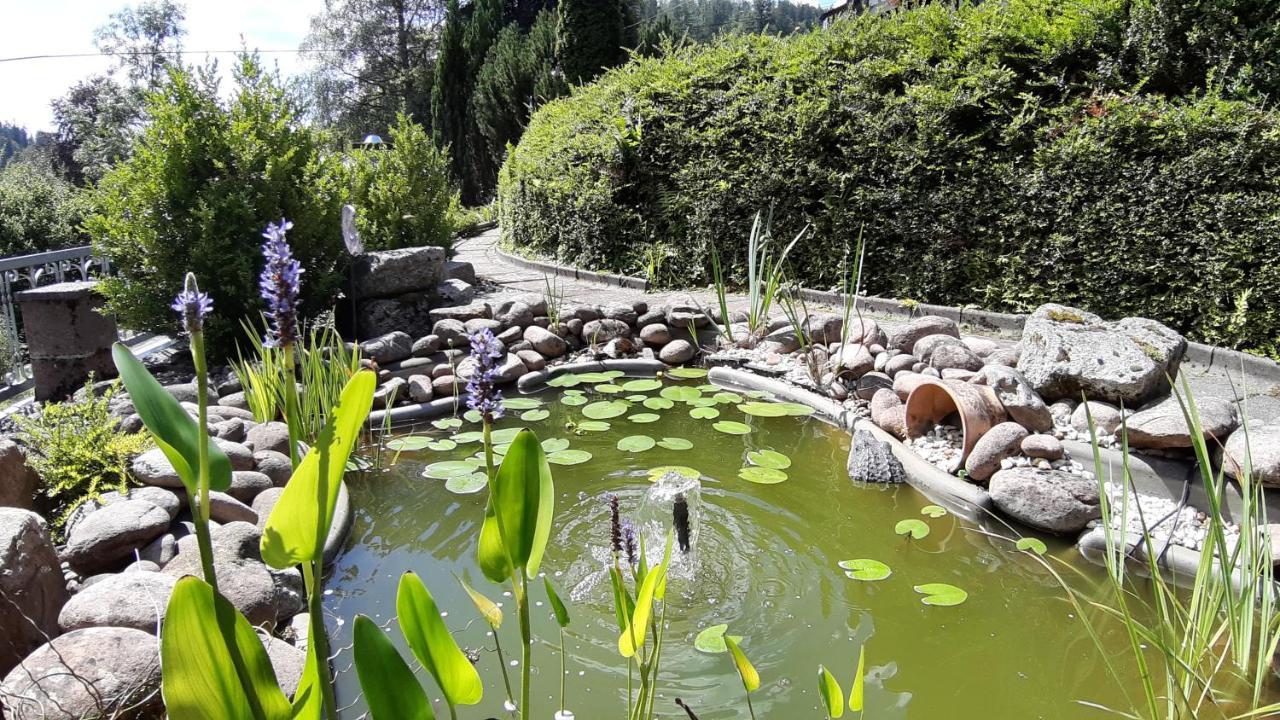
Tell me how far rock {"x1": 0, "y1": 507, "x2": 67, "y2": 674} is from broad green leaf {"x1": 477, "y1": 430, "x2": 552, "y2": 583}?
1.40 metres

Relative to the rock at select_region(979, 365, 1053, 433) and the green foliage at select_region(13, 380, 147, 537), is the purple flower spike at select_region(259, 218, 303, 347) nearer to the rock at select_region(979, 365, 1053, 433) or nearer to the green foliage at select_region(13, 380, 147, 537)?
the green foliage at select_region(13, 380, 147, 537)

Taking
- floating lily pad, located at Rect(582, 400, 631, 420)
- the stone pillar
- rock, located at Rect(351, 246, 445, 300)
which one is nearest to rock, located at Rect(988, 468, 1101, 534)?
floating lily pad, located at Rect(582, 400, 631, 420)

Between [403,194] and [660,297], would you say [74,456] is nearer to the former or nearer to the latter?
[660,297]

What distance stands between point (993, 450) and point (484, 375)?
3050 millimetres

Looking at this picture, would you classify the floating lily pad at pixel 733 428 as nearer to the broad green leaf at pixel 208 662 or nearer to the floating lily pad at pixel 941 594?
the floating lily pad at pixel 941 594

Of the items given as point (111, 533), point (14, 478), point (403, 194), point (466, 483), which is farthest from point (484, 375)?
point (403, 194)

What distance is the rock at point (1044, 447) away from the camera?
3328 mm

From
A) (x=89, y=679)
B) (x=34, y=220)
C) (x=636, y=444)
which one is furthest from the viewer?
(x=34, y=220)

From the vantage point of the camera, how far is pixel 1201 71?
4.82m

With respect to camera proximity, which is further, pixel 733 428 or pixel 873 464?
pixel 733 428

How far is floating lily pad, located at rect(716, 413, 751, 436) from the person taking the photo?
13.6 ft

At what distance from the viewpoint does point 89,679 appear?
1.59 meters

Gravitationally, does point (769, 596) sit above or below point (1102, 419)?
below

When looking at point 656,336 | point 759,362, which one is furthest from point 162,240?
point 759,362
